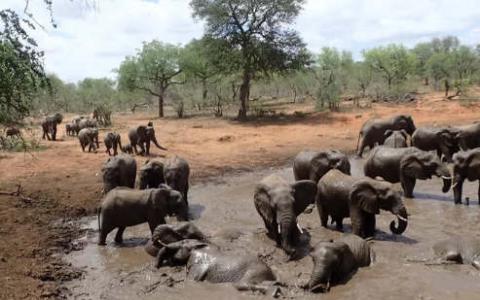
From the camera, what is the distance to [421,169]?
14297mm

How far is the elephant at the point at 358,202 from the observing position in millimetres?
10719

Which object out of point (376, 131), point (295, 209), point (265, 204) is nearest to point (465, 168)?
point (295, 209)

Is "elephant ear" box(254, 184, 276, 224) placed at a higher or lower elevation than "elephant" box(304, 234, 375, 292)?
higher

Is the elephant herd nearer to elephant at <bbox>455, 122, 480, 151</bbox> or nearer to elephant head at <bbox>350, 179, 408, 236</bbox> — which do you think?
elephant head at <bbox>350, 179, 408, 236</bbox>

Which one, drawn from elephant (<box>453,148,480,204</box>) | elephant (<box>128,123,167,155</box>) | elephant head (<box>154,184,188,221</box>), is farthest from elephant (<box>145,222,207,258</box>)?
elephant (<box>128,123,167,155</box>)

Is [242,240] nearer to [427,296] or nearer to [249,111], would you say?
[427,296]

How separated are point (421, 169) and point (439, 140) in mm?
5374

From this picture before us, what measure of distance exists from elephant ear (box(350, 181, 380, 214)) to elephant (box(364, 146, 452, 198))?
3.75 meters

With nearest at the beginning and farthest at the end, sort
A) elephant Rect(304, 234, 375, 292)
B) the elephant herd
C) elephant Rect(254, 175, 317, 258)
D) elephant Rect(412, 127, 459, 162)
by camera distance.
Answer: elephant Rect(304, 234, 375, 292)
the elephant herd
elephant Rect(254, 175, 317, 258)
elephant Rect(412, 127, 459, 162)

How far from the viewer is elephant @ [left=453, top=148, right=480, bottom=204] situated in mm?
13672

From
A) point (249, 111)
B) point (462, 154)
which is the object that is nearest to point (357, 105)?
point (249, 111)

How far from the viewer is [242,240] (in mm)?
11508

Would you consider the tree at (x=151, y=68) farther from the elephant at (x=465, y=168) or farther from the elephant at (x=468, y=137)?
the elephant at (x=465, y=168)

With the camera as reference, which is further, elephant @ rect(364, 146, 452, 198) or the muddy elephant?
the muddy elephant
